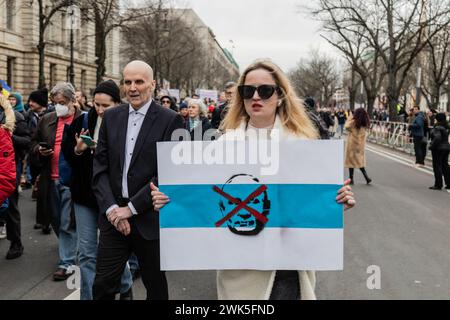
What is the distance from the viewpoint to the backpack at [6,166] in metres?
4.92

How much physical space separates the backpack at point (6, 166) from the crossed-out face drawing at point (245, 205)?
298cm

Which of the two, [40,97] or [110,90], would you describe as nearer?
[110,90]

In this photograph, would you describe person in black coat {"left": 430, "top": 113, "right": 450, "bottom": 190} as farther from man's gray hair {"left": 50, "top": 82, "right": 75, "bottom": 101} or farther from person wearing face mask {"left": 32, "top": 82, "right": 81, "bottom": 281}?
man's gray hair {"left": 50, "top": 82, "right": 75, "bottom": 101}

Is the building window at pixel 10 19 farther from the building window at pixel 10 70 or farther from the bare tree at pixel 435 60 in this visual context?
the bare tree at pixel 435 60

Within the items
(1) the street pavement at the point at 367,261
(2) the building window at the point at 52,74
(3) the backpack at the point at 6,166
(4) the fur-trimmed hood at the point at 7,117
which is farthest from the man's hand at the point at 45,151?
(2) the building window at the point at 52,74

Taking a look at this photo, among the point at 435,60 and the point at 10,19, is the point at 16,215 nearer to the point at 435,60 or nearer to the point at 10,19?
the point at 435,60

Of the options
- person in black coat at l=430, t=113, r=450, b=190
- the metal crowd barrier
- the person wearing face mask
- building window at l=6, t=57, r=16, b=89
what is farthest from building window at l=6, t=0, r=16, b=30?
the person wearing face mask

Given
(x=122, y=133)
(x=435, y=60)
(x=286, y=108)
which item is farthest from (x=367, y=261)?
(x=435, y=60)

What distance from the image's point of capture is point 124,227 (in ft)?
11.2

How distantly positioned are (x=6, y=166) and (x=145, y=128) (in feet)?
6.81

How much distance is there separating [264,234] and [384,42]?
35.0 meters

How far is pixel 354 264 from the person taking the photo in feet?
20.1
